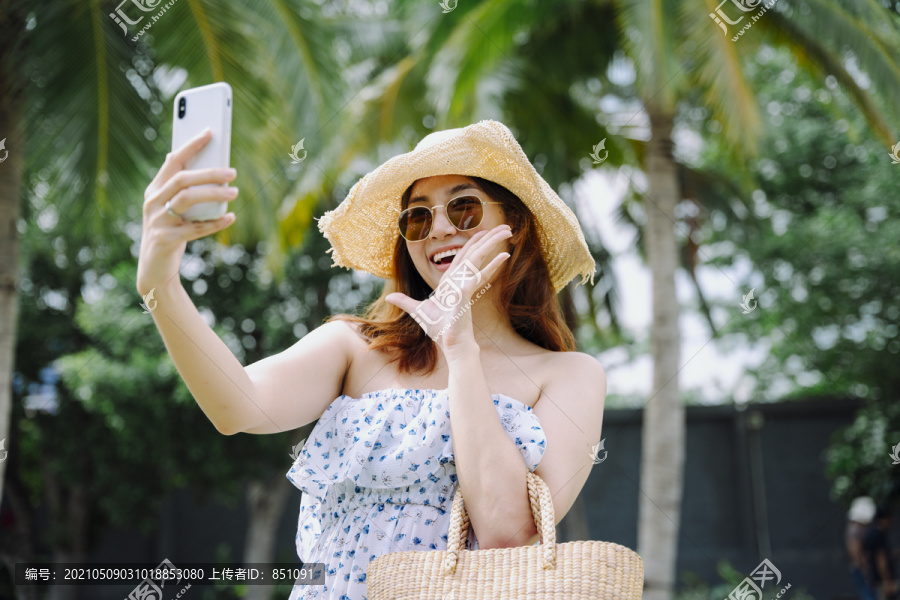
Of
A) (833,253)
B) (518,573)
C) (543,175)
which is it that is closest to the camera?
(518,573)

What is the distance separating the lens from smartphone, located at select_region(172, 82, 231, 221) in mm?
1124

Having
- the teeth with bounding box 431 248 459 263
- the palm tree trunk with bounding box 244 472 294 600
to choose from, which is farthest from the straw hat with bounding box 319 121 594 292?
the palm tree trunk with bounding box 244 472 294 600

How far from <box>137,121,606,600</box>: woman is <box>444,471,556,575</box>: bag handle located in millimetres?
22

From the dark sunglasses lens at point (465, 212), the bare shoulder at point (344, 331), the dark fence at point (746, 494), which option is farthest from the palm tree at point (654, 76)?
the dark fence at point (746, 494)

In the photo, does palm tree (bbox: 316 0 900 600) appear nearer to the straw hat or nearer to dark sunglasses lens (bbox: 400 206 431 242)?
the straw hat

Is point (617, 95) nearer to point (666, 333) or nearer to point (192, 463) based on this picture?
point (666, 333)

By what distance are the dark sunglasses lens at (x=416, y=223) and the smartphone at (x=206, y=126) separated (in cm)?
63

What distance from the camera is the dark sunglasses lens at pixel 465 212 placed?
1.74 m

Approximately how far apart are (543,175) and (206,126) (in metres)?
8.30

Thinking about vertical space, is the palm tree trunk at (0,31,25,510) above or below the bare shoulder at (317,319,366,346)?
above

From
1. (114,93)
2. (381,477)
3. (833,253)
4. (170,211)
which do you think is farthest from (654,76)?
(833,253)

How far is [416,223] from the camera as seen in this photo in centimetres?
179

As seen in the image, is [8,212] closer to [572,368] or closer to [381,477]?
[381,477]

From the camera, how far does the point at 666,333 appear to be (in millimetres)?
6590
